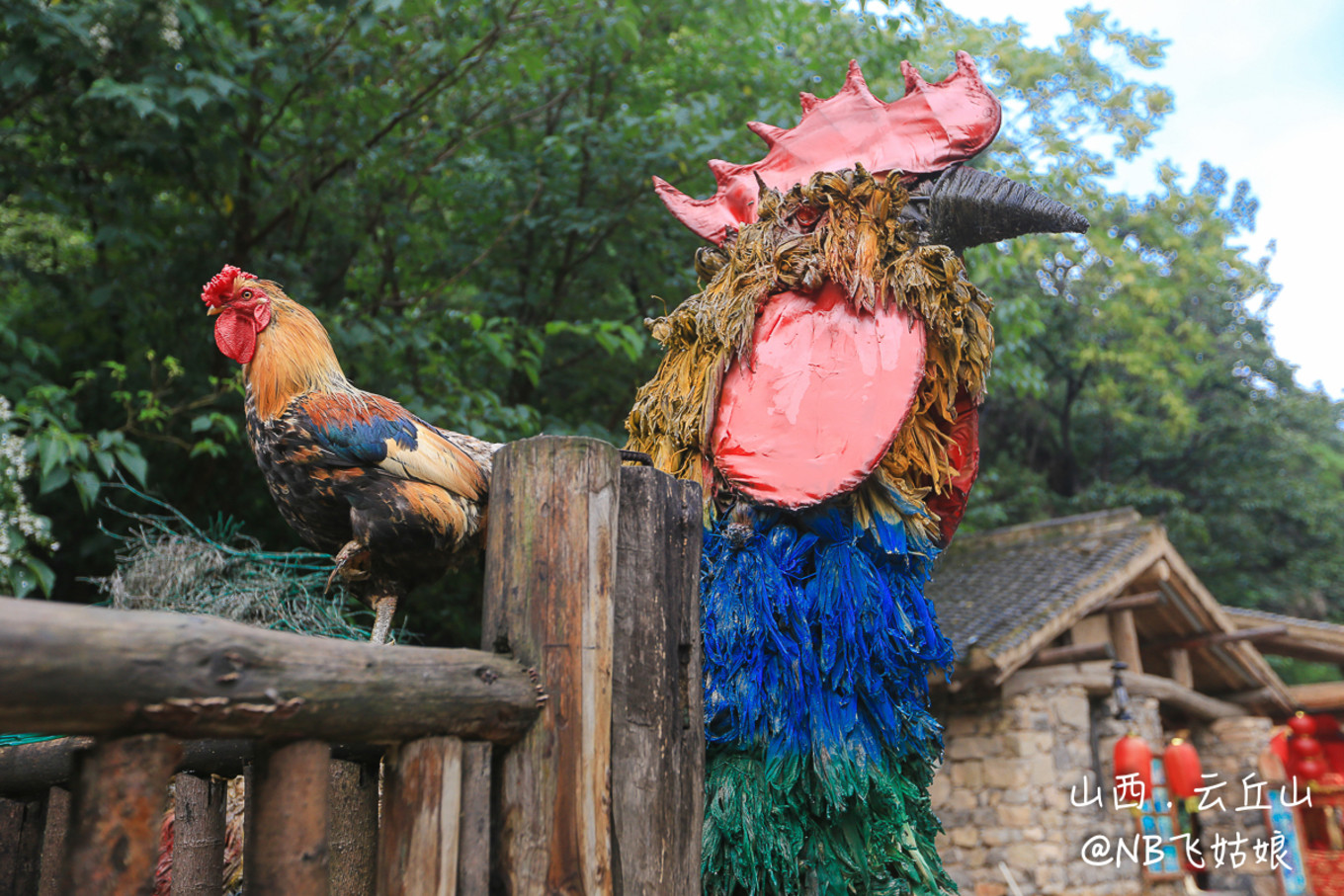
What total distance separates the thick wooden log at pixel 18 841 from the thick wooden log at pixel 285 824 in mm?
1051

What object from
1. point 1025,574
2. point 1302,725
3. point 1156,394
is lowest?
point 1302,725

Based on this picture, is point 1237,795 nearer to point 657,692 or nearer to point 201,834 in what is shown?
point 657,692

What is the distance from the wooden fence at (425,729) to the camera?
1081 mm

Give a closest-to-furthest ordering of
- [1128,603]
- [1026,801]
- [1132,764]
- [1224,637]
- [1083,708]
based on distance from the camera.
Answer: [1132,764] < [1026,801] < [1083,708] < [1128,603] < [1224,637]

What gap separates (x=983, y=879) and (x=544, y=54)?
21.0 feet

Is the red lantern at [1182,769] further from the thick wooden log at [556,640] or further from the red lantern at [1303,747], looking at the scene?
the thick wooden log at [556,640]

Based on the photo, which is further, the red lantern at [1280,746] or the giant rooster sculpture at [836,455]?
the red lantern at [1280,746]

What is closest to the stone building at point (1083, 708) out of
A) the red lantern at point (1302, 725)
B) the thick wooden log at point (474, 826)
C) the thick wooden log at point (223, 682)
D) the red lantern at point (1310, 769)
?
the red lantern at point (1310, 769)

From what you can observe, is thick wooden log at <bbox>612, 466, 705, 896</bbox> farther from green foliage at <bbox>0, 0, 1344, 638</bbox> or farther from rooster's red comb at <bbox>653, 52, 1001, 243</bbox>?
green foliage at <bbox>0, 0, 1344, 638</bbox>

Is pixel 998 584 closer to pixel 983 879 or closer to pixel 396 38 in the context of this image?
pixel 983 879

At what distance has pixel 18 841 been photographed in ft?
6.52

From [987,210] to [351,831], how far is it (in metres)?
2.22

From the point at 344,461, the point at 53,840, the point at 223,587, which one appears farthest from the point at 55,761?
the point at 223,587

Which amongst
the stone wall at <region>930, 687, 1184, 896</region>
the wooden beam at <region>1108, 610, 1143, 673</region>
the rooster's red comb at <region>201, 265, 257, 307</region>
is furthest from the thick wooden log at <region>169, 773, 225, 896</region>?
the wooden beam at <region>1108, 610, 1143, 673</region>
